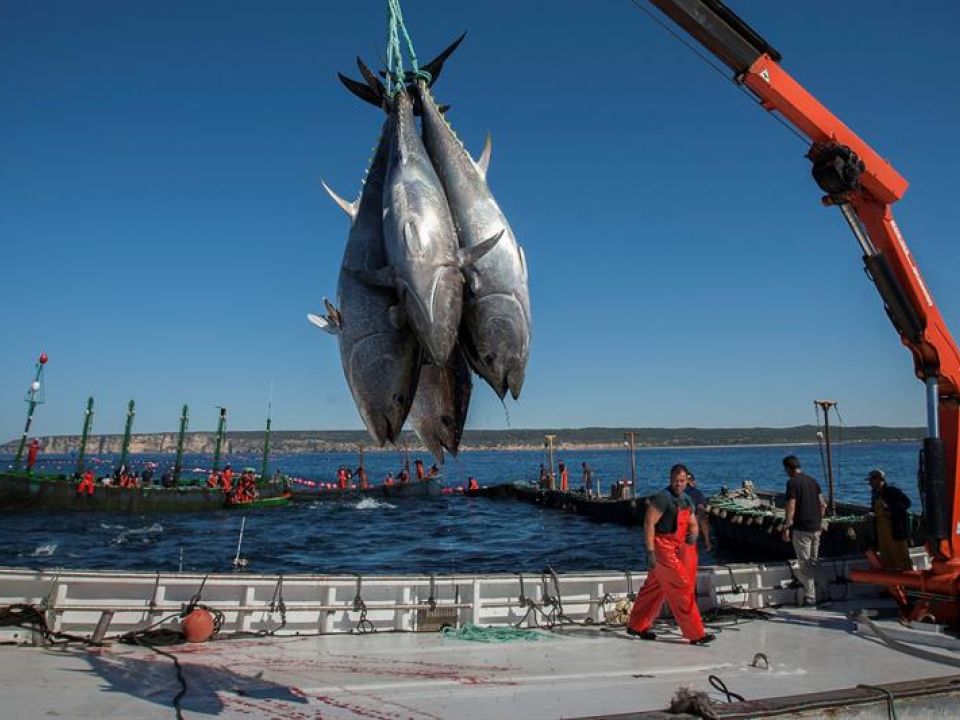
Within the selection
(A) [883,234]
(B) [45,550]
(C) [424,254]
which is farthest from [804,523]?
(B) [45,550]

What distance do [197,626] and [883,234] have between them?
7643mm

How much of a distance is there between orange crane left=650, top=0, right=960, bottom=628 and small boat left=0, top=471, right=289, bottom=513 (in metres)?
34.3

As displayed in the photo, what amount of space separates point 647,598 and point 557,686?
192cm

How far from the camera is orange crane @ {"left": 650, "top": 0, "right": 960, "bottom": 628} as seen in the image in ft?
21.6

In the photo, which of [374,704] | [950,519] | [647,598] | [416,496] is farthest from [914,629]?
[416,496]

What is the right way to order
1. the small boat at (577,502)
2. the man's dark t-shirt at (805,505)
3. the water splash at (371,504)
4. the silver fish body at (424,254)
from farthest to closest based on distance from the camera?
1. the water splash at (371,504)
2. the small boat at (577,502)
3. the man's dark t-shirt at (805,505)
4. the silver fish body at (424,254)

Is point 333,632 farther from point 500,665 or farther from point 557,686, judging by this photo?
point 557,686

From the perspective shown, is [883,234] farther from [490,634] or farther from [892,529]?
[490,634]

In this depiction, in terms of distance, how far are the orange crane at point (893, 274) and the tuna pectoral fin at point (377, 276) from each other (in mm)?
4406

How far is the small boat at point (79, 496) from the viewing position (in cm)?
3341

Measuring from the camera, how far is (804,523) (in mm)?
7965

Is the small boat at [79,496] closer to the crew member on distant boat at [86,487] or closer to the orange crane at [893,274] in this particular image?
the crew member on distant boat at [86,487]

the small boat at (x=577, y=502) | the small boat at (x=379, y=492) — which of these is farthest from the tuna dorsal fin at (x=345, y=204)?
the small boat at (x=379, y=492)

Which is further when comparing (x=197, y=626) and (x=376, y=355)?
(x=197, y=626)
